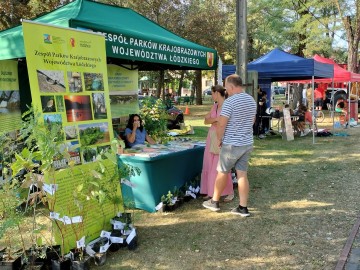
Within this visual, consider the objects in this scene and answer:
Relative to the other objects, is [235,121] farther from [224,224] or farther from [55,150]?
[55,150]

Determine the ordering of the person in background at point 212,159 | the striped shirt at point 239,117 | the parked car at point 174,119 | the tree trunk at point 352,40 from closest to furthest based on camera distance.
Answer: the striped shirt at point 239,117
the person in background at point 212,159
the parked car at point 174,119
the tree trunk at point 352,40

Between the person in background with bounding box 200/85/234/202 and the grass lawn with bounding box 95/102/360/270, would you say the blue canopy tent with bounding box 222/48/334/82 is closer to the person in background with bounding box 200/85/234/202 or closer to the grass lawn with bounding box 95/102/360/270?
the grass lawn with bounding box 95/102/360/270

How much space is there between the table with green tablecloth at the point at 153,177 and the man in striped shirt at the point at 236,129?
745 millimetres

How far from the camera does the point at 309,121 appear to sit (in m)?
12.3

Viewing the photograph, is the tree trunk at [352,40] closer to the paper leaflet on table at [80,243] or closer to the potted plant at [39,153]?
the paper leaflet on table at [80,243]

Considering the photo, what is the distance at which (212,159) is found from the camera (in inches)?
200

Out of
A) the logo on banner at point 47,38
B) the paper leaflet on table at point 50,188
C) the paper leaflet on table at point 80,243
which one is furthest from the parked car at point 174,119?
the paper leaflet on table at point 50,188

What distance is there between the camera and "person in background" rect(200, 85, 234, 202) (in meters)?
4.83

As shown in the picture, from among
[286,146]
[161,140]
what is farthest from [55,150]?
A: [286,146]

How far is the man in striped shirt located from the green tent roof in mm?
1371

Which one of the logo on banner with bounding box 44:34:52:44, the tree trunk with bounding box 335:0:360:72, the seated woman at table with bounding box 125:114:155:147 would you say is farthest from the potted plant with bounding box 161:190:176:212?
the tree trunk with bounding box 335:0:360:72

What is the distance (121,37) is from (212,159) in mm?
2070

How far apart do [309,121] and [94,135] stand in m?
10.1

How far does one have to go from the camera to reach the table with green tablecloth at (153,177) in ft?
14.8
